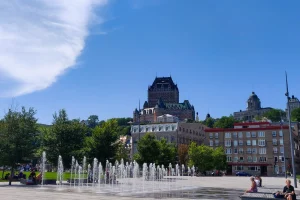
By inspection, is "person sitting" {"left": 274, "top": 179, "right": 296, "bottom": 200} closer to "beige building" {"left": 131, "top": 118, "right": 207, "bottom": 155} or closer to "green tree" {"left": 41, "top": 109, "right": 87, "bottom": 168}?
"green tree" {"left": 41, "top": 109, "right": 87, "bottom": 168}

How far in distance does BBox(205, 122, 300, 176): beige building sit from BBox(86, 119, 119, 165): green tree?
184ft

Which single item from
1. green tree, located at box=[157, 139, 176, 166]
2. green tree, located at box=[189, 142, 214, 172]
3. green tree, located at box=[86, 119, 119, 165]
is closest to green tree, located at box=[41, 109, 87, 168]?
green tree, located at box=[86, 119, 119, 165]

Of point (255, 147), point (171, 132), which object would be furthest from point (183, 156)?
point (255, 147)

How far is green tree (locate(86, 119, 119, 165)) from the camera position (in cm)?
3778

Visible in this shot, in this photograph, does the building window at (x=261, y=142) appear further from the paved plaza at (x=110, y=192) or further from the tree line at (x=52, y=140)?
the paved plaza at (x=110, y=192)

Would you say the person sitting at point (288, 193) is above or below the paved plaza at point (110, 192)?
above

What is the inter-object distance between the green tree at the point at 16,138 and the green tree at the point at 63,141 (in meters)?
3.20

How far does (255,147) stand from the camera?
3398 inches

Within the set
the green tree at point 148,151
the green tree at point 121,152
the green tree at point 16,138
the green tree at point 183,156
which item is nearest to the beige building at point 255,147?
the green tree at point 183,156

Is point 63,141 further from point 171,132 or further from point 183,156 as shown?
point 171,132

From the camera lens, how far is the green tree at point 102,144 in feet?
124

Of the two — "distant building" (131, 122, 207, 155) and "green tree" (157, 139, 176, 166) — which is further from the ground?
"distant building" (131, 122, 207, 155)

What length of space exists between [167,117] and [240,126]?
2340 inches

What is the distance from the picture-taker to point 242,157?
8762 cm
